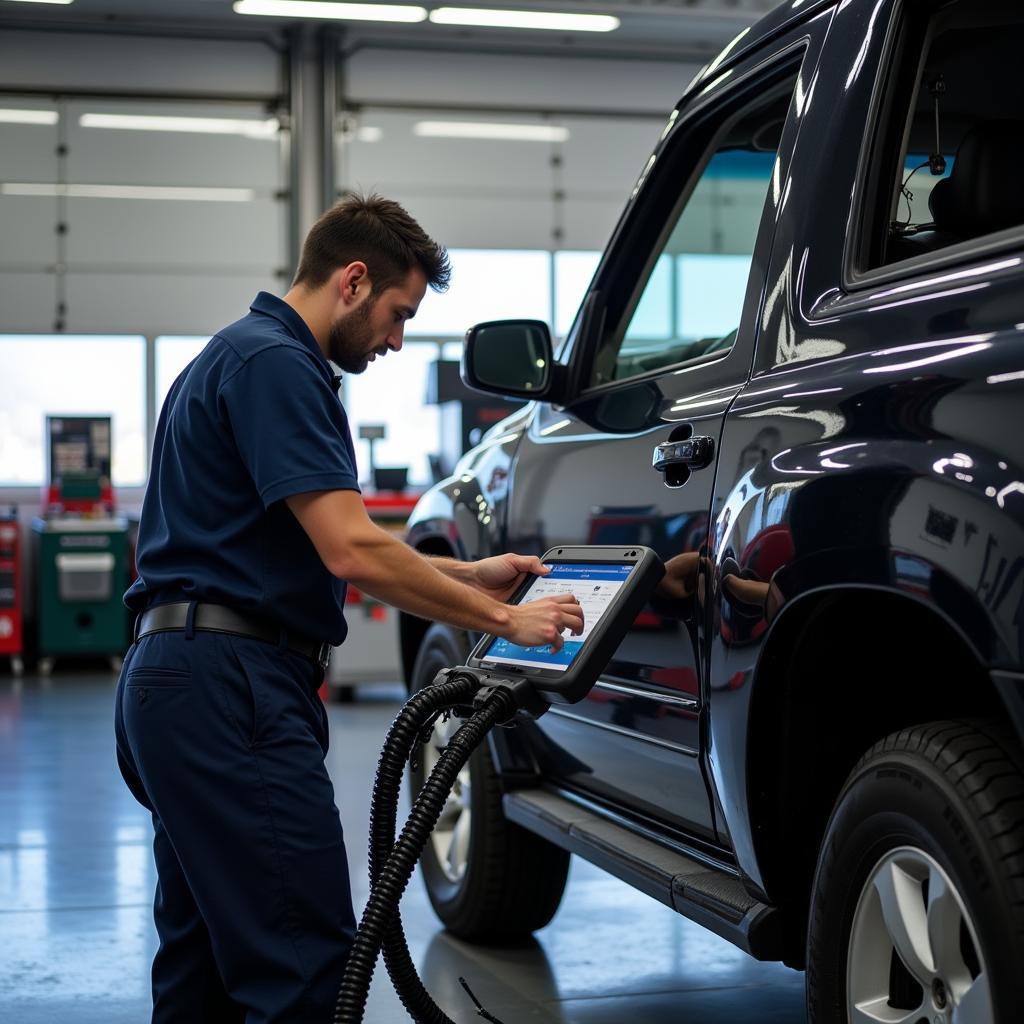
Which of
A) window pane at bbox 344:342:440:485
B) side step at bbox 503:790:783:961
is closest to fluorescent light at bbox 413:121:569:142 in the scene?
window pane at bbox 344:342:440:485

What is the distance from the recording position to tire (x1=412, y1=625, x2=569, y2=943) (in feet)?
11.3

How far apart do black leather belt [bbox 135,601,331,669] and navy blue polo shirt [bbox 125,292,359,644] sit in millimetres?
15

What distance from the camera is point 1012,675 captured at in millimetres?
1485

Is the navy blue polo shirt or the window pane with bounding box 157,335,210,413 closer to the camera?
the navy blue polo shirt

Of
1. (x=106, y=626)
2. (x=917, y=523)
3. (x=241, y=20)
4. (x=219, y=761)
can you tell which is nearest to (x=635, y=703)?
(x=219, y=761)

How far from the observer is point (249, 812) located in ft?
6.96

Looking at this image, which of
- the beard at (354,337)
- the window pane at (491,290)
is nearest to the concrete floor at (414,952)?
the beard at (354,337)

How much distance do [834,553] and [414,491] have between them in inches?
418

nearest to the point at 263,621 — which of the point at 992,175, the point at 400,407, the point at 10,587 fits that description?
the point at 992,175

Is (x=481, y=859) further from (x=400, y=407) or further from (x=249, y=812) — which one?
(x=400, y=407)

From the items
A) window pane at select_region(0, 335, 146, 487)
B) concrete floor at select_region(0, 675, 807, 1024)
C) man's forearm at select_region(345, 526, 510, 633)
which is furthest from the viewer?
window pane at select_region(0, 335, 146, 487)

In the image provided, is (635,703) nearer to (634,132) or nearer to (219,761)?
(219,761)

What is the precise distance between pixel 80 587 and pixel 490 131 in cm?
540

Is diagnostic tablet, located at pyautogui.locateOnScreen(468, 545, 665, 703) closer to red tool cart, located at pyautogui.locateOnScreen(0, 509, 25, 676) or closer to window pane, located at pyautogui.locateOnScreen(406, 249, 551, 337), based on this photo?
red tool cart, located at pyautogui.locateOnScreen(0, 509, 25, 676)
